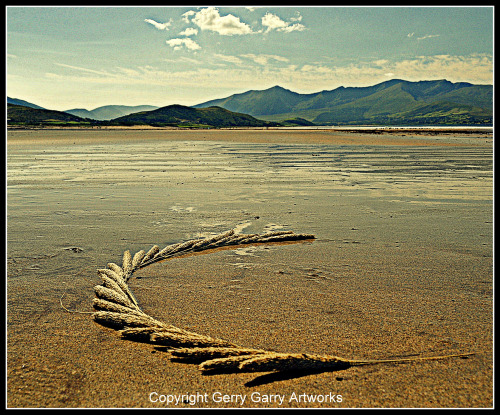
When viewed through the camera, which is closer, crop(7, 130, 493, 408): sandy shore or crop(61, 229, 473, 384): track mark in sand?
crop(7, 130, 493, 408): sandy shore

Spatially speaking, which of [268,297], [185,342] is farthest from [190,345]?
[268,297]

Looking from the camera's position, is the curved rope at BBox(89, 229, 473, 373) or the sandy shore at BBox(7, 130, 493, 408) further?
the curved rope at BBox(89, 229, 473, 373)

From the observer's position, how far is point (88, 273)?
599cm

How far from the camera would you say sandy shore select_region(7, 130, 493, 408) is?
3.37 m

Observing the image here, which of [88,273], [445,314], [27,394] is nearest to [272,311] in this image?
[445,314]

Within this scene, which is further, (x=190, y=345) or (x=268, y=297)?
(x=268, y=297)

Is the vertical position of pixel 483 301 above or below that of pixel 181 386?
above

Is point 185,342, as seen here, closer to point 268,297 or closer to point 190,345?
point 190,345

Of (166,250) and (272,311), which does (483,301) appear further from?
(166,250)

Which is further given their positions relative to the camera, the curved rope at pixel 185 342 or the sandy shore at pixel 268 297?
the curved rope at pixel 185 342

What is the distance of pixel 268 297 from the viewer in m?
5.11

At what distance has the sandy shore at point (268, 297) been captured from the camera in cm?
337

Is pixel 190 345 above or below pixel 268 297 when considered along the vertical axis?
below

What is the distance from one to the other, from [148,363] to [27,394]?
984 mm
